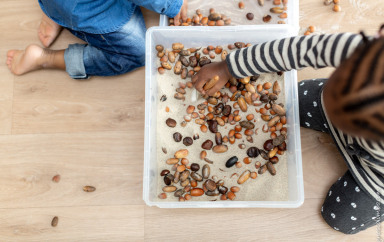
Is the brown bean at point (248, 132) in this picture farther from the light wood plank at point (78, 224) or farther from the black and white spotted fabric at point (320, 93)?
the light wood plank at point (78, 224)

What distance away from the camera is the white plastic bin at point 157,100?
0.79m

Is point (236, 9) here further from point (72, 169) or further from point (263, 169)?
point (72, 169)

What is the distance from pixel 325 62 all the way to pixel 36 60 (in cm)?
78

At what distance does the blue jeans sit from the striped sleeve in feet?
0.96

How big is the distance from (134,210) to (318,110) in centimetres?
55

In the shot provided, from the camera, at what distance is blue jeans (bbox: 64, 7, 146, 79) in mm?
896

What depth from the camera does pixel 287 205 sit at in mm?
778

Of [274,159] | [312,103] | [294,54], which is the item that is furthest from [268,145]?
[294,54]

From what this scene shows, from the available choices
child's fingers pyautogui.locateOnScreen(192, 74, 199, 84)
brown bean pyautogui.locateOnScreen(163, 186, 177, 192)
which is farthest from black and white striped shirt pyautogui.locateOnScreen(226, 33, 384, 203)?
brown bean pyautogui.locateOnScreen(163, 186, 177, 192)

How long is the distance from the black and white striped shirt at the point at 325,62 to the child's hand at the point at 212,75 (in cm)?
3

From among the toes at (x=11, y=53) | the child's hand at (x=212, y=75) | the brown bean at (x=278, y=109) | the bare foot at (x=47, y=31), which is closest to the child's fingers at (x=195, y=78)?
the child's hand at (x=212, y=75)

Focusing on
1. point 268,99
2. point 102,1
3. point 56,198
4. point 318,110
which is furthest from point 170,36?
point 56,198

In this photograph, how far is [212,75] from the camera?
0.82 meters

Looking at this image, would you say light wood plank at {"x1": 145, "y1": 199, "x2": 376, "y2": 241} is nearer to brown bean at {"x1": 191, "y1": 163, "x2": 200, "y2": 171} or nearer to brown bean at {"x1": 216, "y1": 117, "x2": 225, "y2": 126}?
brown bean at {"x1": 191, "y1": 163, "x2": 200, "y2": 171}
